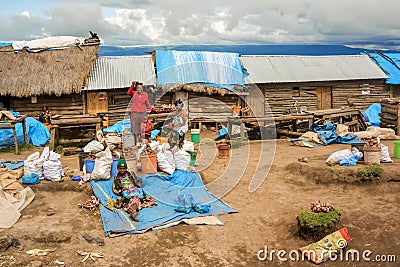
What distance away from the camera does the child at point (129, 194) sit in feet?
24.0

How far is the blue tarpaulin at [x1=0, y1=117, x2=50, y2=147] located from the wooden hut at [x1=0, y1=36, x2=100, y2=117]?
5.25 ft

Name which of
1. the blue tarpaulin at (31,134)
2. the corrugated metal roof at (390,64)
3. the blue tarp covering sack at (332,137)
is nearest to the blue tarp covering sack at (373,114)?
the corrugated metal roof at (390,64)

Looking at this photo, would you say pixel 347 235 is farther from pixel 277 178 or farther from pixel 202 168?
pixel 202 168

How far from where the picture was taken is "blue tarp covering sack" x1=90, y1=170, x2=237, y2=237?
22.3 ft

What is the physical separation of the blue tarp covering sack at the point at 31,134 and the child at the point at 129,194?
6275 millimetres

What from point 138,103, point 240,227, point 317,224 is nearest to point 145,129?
point 138,103

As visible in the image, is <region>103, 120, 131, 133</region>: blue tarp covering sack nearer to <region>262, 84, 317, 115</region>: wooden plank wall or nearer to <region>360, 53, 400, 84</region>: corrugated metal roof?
<region>262, 84, 317, 115</region>: wooden plank wall

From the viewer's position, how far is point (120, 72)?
53.2 feet

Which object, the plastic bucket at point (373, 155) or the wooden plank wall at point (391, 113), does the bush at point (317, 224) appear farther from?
the wooden plank wall at point (391, 113)

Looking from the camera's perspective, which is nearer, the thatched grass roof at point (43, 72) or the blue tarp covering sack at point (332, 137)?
the blue tarp covering sack at point (332, 137)

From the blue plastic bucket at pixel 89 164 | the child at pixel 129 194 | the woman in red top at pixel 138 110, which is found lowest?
the child at pixel 129 194

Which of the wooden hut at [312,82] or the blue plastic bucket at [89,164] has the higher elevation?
the wooden hut at [312,82]

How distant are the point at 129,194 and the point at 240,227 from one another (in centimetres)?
218

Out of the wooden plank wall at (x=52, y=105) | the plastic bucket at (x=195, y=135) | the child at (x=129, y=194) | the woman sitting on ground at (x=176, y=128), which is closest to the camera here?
the child at (x=129, y=194)
